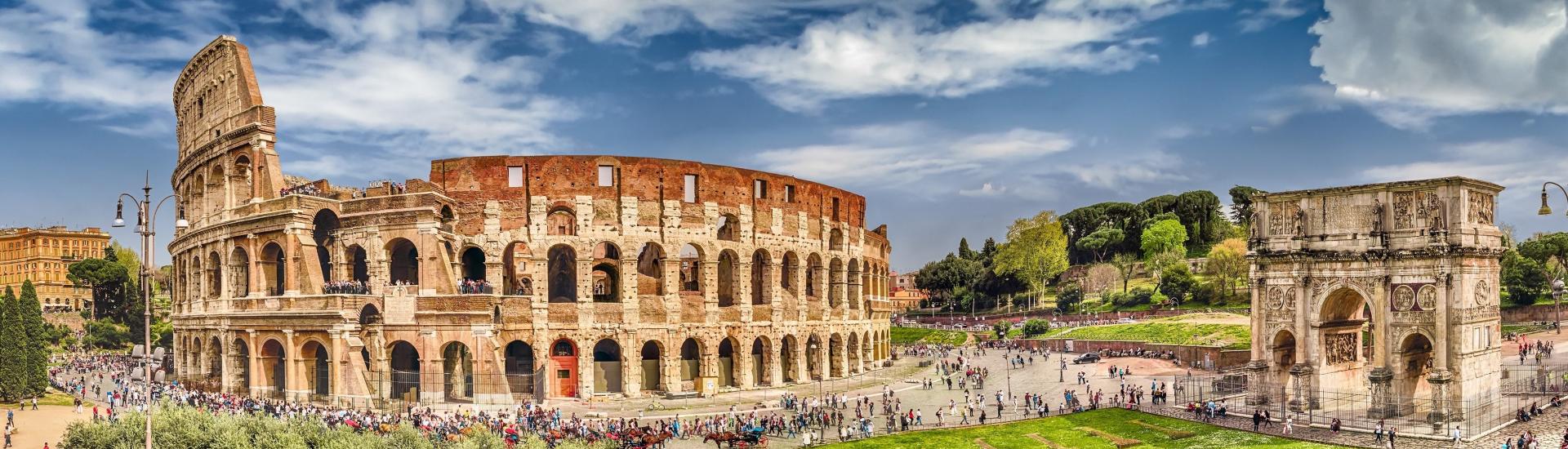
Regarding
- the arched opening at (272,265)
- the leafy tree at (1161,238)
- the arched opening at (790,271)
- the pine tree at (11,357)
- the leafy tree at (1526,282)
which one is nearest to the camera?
the arched opening at (272,265)

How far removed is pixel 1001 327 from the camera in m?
81.6

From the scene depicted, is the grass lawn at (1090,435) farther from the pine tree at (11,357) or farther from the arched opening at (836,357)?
the pine tree at (11,357)

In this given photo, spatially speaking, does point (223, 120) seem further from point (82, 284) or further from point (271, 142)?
point (82, 284)

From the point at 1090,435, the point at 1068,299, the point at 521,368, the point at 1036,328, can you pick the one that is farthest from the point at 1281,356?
the point at 1068,299

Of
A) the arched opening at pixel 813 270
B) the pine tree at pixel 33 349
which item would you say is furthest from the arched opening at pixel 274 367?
the arched opening at pixel 813 270

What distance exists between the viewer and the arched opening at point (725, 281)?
5462cm

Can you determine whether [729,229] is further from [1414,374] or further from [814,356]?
[1414,374]

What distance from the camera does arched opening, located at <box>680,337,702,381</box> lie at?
5107 centimetres

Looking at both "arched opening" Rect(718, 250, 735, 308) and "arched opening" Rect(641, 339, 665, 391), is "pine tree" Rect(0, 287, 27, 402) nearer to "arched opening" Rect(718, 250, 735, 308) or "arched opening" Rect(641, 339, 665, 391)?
"arched opening" Rect(641, 339, 665, 391)

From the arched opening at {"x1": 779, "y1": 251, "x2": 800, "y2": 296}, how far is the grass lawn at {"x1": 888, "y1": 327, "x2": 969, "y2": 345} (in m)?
23.5

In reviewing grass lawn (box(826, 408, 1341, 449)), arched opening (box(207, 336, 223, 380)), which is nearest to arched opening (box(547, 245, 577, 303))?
arched opening (box(207, 336, 223, 380))

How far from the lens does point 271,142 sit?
49.3 m

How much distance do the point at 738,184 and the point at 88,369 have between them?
47.1 m

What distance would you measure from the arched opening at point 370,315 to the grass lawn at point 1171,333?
46747 millimetres
